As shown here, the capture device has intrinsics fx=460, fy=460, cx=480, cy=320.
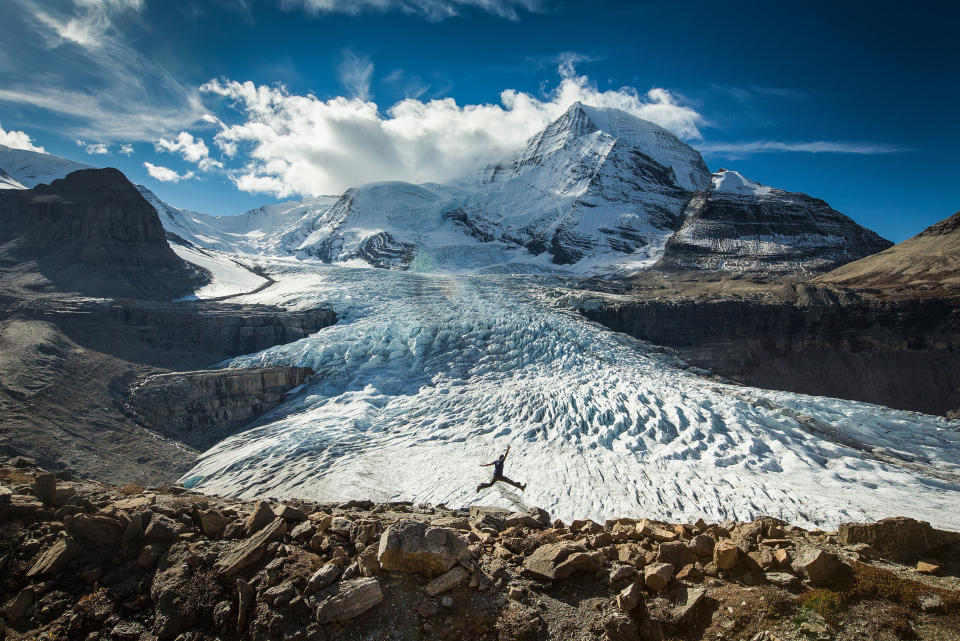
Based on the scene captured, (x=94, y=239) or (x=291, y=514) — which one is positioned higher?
(x=94, y=239)

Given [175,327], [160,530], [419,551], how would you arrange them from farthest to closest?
[175,327], [160,530], [419,551]

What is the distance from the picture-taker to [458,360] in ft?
102

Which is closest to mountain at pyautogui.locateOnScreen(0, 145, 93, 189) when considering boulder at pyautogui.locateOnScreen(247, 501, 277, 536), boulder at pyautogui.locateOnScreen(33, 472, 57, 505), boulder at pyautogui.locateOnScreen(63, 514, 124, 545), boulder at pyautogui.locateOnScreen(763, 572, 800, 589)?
boulder at pyautogui.locateOnScreen(33, 472, 57, 505)

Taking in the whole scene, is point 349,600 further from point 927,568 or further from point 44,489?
point 927,568

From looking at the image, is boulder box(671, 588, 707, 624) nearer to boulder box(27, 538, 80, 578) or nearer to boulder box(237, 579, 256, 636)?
boulder box(237, 579, 256, 636)

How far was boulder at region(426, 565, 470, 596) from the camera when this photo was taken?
16.5 ft

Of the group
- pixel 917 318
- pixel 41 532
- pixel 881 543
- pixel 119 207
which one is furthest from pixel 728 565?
pixel 119 207

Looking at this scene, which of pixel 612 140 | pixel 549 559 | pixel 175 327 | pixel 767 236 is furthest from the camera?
pixel 612 140

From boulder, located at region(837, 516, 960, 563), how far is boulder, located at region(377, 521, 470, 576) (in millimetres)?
4617

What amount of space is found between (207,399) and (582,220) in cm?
9939

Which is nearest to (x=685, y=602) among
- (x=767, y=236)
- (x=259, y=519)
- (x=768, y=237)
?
(x=259, y=519)

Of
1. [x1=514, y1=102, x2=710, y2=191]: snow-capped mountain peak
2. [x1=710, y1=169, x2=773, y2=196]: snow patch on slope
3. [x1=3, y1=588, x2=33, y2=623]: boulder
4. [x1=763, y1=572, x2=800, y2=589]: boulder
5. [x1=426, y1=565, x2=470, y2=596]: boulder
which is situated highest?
[x1=514, y1=102, x2=710, y2=191]: snow-capped mountain peak

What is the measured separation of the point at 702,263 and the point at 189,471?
7982 centimetres

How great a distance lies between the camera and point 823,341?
39656mm
